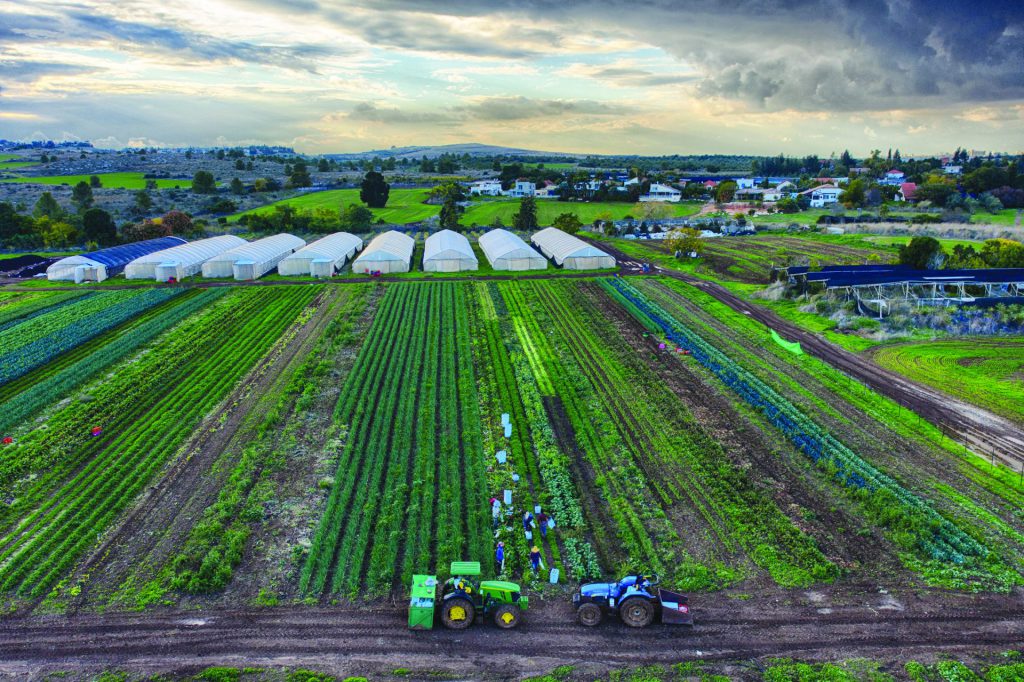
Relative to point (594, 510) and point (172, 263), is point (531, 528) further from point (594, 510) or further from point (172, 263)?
point (172, 263)

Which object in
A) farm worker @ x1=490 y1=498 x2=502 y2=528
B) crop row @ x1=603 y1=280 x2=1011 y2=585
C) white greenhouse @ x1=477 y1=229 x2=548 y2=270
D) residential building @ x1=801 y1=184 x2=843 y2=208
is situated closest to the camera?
crop row @ x1=603 y1=280 x2=1011 y2=585

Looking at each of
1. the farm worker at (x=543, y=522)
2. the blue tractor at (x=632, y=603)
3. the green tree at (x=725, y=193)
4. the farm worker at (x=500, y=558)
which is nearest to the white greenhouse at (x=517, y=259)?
the farm worker at (x=543, y=522)

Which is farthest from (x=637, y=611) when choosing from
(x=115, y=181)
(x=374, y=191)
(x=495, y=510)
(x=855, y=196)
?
(x=115, y=181)

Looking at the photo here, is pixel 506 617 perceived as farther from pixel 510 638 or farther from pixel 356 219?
pixel 356 219

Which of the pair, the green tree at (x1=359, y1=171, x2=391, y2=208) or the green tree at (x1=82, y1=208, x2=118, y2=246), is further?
the green tree at (x1=359, y1=171, x2=391, y2=208)

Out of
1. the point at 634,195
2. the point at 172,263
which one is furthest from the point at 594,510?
the point at 634,195

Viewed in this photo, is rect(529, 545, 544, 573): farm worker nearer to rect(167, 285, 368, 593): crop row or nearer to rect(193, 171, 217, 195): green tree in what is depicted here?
rect(167, 285, 368, 593): crop row

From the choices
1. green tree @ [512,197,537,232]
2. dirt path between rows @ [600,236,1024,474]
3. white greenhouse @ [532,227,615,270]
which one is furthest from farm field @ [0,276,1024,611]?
green tree @ [512,197,537,232]

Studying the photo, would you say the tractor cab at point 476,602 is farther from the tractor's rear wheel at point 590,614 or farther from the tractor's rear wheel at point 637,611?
the tractor's rear wheel at point 637,611
